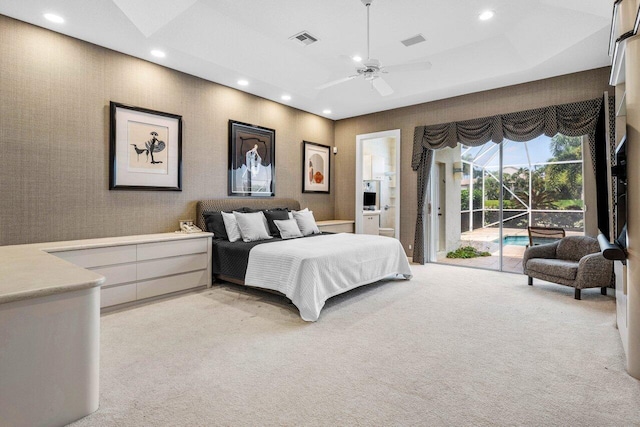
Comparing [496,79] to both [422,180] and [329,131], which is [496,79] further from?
[329,131]

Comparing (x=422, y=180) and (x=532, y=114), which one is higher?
(x=532, y=114)

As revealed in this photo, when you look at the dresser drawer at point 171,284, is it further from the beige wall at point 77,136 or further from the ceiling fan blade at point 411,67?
the ceiling fan blade at point 411,67

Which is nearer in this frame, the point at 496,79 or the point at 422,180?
the point at 496,79

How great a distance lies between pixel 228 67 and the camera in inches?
179

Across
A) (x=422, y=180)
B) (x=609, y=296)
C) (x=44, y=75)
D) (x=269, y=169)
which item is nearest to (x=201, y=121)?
(x=269, y=169)

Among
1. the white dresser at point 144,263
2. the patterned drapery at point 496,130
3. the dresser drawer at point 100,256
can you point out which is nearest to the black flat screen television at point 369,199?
the patterned drapery at point 496,130

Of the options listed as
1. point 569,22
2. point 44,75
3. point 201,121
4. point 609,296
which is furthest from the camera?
point 201,121

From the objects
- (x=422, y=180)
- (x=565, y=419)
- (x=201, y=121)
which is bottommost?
(x=565, y=419)

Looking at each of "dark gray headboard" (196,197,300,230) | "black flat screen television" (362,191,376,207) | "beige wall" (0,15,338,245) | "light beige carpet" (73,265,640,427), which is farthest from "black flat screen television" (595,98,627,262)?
"beige wall" (0,15,338,245)

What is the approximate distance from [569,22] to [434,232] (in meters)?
3.72

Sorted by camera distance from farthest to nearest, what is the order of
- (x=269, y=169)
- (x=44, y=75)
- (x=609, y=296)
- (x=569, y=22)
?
(x=269, y=169)
(x=609, y=296)
(x=569, y=22)
(x=44, y=75)

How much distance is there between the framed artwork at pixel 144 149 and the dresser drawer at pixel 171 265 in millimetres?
1030

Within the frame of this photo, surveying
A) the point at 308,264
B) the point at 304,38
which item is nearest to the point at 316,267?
the point at 308,264

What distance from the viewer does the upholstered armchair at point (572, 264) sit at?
3.84 metres
